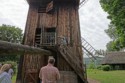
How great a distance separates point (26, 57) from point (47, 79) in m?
10.8

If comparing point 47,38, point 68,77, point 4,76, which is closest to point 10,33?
point 47,38

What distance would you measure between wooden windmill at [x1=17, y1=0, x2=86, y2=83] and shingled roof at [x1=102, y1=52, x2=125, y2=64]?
35.4 metres

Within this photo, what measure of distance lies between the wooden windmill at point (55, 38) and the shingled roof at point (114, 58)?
116 feet

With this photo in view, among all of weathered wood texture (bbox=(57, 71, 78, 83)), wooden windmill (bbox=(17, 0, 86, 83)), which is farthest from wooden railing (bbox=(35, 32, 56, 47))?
weathered wood texture (bbox=(57, 71, 78, 83))

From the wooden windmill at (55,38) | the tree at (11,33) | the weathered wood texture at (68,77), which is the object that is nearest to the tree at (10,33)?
the tree at (11,33)

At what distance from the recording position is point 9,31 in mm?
48156

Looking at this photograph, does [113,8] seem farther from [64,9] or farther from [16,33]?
[16,33]

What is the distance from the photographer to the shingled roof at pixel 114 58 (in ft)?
172

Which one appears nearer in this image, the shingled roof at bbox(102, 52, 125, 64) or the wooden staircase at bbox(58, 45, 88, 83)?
the wooden staircase at bbox(58, 45, 88, 83)

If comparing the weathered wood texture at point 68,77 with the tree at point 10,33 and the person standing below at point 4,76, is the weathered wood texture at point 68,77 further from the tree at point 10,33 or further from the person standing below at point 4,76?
the tree at point 10,33

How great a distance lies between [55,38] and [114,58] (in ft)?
125

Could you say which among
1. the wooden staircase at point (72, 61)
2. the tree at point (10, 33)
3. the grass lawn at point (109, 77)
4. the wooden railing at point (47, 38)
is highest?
the tree at point (10, 33)

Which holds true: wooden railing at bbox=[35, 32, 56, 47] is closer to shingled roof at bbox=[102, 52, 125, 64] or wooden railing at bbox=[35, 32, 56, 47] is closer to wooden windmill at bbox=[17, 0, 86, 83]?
wooden windmill at bbox=[17, 0, 86, 83]

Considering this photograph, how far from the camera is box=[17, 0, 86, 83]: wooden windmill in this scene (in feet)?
54.5
